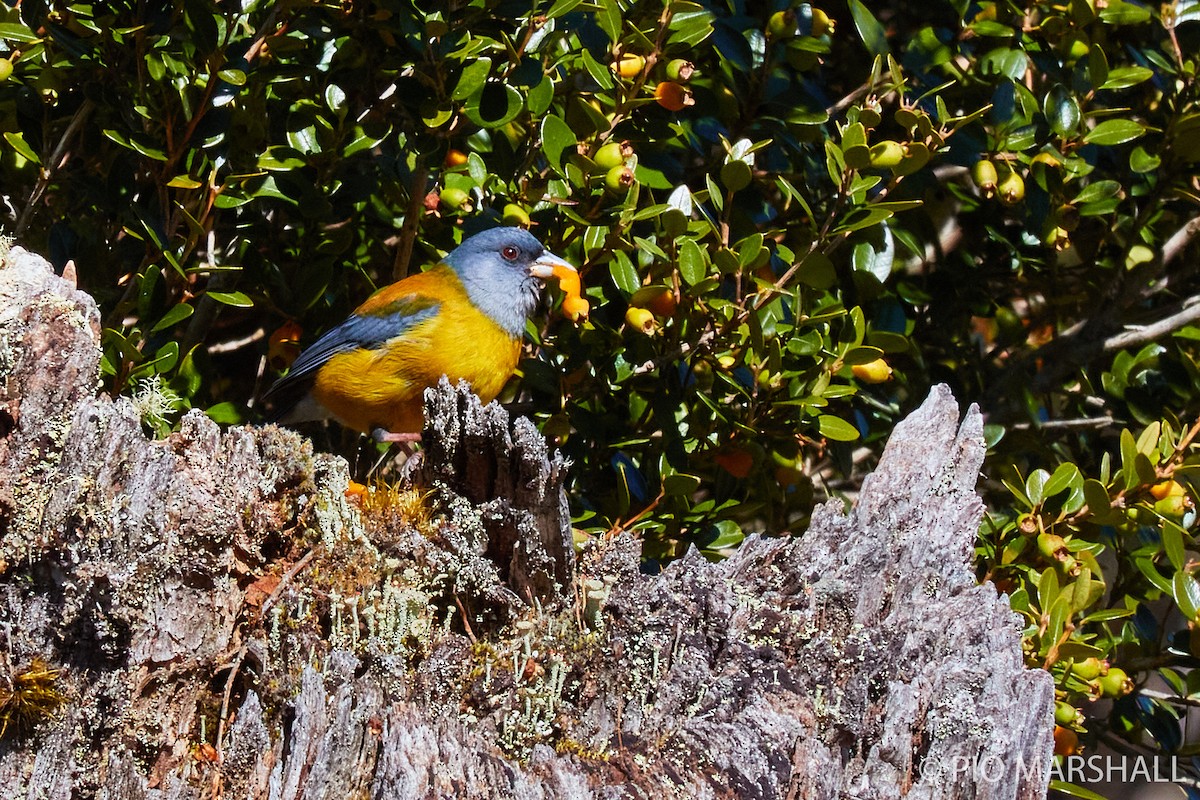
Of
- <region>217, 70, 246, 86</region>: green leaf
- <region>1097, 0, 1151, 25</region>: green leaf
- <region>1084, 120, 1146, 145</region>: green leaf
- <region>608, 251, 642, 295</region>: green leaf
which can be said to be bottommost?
<region>1084, 120, 1146, 145</region>: green leaf

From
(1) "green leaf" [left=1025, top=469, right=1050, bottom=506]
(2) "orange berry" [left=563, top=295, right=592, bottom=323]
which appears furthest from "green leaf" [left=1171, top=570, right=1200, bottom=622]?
(2) "orange berry" [left=563, top=295, right=592, bottom=323]

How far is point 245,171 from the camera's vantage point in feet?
11.7

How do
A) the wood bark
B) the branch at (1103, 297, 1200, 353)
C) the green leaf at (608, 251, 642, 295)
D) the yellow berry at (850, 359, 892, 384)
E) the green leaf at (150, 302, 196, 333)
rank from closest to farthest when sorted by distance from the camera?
the wood bark
the green leaf at (150, 302, 196, 333)
the green leaf at (608, 251, 642, 295)
the yellow berry at (850, 359, 892, 384)
the branch at (1103, 297, 1200, 353)

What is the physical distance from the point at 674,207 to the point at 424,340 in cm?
129

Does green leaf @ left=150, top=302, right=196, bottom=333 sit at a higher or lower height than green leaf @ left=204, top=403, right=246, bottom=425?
higher

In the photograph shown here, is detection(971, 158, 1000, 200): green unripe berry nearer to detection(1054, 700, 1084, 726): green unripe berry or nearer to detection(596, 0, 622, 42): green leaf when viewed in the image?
detection(596, 0, 622, 42): green leaf

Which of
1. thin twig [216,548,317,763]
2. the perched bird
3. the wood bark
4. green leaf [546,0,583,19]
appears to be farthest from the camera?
the perched bird

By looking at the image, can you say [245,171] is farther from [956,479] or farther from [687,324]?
[956,479]

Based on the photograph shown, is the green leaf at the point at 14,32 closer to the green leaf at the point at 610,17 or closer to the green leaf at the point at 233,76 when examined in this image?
the green leaf at the point at 233,76

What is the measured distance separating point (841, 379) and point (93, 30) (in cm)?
233

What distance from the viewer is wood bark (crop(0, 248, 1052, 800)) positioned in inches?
98.9

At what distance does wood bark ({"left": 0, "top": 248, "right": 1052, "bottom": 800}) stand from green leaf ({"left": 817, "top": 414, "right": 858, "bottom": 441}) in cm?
60

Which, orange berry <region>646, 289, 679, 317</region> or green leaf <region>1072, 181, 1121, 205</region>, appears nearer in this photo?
orange berry <region>646, 289, 679, 317</region>

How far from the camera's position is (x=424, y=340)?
4.36 m
